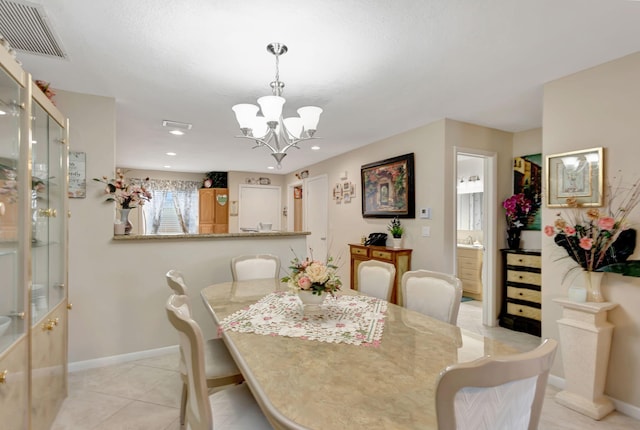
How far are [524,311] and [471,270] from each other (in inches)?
65.4

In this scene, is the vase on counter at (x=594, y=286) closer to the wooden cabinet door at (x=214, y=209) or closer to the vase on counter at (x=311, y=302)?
the vase on counter at (x=311, y=302)

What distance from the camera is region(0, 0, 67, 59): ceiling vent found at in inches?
62.8

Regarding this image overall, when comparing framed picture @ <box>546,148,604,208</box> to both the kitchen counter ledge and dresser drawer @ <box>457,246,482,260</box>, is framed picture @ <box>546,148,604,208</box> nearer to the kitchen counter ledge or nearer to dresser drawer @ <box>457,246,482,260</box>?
the kitchen counter ledge

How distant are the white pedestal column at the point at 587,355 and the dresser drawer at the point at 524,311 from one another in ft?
4.29

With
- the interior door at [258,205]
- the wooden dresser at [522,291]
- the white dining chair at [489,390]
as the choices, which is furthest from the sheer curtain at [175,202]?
the white dining chair at [489,390]

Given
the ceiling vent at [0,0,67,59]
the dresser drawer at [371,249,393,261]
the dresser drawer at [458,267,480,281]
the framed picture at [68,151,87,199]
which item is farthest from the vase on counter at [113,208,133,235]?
the dresser drawer at [458,267,480,281]

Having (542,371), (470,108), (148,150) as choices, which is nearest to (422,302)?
(542,371)

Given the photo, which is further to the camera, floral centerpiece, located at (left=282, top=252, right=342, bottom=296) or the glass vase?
the glass vase

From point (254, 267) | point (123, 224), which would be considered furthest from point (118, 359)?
point (254, 267)

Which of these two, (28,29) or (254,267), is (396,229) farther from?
(28,29)

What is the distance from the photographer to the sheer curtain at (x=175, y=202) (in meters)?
7.34

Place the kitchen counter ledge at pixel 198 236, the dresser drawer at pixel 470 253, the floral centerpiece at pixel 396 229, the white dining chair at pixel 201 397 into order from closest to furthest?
the white dining chair at pixel 201 397 → the kitchen counter ledge at pixel 198 236 → the floral centerpiece at pixel 396 229 → the dresser drawer at pixel 470 253

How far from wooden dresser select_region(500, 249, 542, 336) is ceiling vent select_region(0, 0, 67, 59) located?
4.33m

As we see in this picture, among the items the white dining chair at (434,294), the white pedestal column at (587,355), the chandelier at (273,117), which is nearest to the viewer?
the white dining chair at (434,294)
